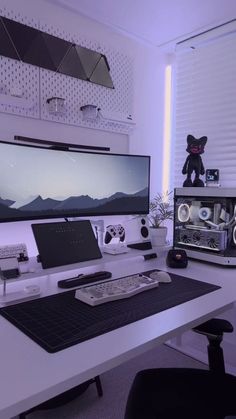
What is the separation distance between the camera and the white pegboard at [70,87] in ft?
5.02

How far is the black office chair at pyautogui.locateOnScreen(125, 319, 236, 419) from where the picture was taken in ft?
3.02

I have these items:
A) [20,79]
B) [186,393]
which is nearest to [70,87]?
[20,79]

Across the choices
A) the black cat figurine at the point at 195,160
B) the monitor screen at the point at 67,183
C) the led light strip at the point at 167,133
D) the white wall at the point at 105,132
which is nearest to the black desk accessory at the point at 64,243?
the monitor screen at the point at 67,183

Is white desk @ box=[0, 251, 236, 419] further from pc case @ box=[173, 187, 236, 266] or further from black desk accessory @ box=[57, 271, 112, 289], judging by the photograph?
pc case @ box=[173, 187, 236, 266]

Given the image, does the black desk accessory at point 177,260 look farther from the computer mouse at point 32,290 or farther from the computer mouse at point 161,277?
the computer mouse at point 32,290

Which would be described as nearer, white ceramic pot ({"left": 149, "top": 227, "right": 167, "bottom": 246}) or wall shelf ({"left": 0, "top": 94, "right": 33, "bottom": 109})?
wall shelf ({"left": 0, "top": 94, "right": 33, "bottom": 109})

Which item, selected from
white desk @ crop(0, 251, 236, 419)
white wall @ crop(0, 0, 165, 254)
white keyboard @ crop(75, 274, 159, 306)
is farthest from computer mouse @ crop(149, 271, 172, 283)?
white wall @ crop(0, 0, 165, 254)

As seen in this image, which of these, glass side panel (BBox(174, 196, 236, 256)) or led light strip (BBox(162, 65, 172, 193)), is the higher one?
led light strip (BBox(162, 65, 172, 193))

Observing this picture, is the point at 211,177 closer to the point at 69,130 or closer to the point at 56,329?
the point at 69,130

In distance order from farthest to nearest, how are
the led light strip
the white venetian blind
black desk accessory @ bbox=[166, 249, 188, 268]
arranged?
the led light strip < the white venetian blind < black desk accessory @ bbox=[166, 249, 188, 268]

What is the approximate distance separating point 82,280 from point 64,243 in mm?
201

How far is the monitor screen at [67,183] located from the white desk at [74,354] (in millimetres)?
594

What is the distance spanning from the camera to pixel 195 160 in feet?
6.45

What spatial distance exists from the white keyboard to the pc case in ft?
1.67
